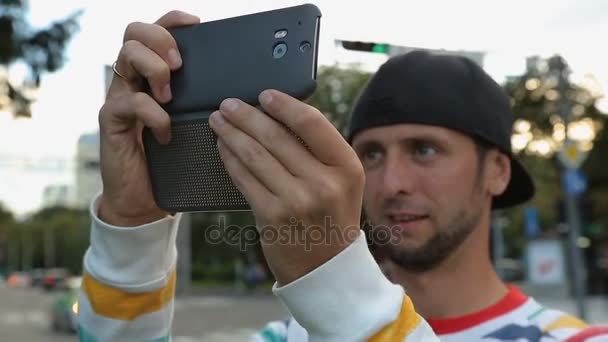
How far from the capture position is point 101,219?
1.14 metres

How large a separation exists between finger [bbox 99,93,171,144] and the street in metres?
9.95

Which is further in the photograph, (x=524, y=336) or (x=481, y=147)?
(x=481, y=147)

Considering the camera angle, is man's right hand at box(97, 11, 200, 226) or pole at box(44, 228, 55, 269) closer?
man's right hand at box(97, 11, 200, 226)

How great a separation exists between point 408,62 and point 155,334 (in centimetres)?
74

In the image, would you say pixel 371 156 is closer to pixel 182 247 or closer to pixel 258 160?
pixel 258 160

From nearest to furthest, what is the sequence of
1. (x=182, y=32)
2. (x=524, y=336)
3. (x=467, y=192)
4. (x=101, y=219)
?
(x=182, y=32)
(x=101, y=219)
(x=524, y=336)
(x=467, y=192)

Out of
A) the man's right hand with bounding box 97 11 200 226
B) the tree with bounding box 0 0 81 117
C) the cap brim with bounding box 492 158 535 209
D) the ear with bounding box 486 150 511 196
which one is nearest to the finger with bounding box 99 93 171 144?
the man's right hand with bounding box 97 11 200 226

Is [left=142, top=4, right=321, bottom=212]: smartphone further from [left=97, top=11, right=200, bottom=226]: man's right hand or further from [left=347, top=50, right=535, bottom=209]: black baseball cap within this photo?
[left=347, top=50, right=535, bottom=209]: black baseball cap

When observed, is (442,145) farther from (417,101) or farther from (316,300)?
(316,300)

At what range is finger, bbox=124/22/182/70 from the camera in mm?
944

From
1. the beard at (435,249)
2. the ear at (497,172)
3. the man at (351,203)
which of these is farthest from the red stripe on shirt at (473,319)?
the ear at (497,172)

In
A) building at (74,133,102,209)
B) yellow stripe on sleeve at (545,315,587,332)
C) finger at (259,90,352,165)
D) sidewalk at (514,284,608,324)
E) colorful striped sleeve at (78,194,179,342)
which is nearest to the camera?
finger at (259,90,352,165)

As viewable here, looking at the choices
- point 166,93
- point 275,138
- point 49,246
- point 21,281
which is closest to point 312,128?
point 275,138

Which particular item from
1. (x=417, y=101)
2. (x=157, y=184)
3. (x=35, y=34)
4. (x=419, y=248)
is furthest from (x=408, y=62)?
(x=35, y=34)
